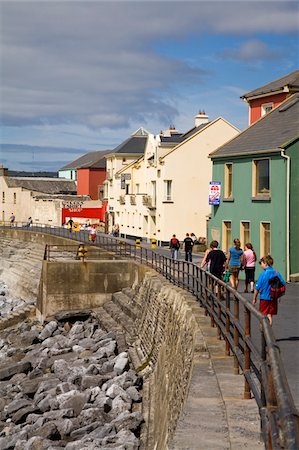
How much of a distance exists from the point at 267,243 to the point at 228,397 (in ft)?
59.2

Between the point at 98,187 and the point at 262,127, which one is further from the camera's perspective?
the point at 98,187

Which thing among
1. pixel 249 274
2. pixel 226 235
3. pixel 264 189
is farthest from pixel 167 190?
pixel 249 274

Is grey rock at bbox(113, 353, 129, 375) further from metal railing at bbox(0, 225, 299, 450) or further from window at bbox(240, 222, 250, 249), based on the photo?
window at bbox(240, 222, 250, 249)

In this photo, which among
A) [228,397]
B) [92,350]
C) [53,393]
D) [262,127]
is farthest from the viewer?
[262,127]

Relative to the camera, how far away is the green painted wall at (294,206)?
24.6 meters

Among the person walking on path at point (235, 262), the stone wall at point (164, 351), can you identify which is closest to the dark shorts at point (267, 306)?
the stone wall at point (164, 351)

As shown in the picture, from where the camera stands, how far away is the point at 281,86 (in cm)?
3272

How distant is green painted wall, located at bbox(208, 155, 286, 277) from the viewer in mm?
25016

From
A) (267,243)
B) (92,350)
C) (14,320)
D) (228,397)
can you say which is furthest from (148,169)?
(228,397)

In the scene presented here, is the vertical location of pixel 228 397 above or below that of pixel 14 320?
above

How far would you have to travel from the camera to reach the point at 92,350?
2252cm

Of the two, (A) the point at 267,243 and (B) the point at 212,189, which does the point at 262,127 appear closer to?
(B) the point at 212,189

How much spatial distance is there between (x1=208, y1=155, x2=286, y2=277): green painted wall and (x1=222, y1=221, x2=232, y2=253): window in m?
0.22

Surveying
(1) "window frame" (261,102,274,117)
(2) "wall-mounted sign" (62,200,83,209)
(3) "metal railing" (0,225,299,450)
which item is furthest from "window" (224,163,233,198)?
(2) "wall-mounted sign" (62,200,83,209)
